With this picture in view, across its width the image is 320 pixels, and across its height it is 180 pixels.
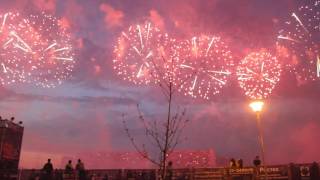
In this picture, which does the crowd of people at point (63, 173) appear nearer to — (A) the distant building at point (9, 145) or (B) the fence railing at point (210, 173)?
(B) the fence railing at point (210, 173)

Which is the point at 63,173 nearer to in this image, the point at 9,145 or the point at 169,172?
the point at 9,145

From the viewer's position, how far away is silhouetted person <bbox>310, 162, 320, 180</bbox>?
25641 millimetres

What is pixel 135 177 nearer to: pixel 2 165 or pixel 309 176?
pixel 2 165

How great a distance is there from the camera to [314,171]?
84.5 feet

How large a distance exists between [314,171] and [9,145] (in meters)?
18.7

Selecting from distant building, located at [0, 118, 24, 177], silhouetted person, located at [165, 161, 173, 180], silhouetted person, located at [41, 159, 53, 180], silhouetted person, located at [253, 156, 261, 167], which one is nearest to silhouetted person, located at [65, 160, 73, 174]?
silhouetted person, located at [41, 159, 53, 180]

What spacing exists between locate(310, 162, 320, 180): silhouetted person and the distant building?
60.7 ft

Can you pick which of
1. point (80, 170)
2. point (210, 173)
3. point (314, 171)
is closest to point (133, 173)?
point (80, 170)

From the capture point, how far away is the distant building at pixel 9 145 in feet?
84.2

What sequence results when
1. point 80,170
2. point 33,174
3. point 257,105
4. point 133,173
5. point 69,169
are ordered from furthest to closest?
point 33,174
point 133,173
point 69,169
point 80,170
point 257,105

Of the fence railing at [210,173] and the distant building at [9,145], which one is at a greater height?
the distant building at [9,145]

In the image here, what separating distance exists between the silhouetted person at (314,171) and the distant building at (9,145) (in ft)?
60.7

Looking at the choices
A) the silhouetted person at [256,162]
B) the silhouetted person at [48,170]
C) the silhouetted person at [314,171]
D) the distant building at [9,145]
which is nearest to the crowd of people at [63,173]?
the silhouetted person at [48,170]

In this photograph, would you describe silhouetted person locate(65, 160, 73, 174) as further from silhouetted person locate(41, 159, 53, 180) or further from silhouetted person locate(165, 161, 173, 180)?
silhouetted person locate(165, 161, 173, 180)
